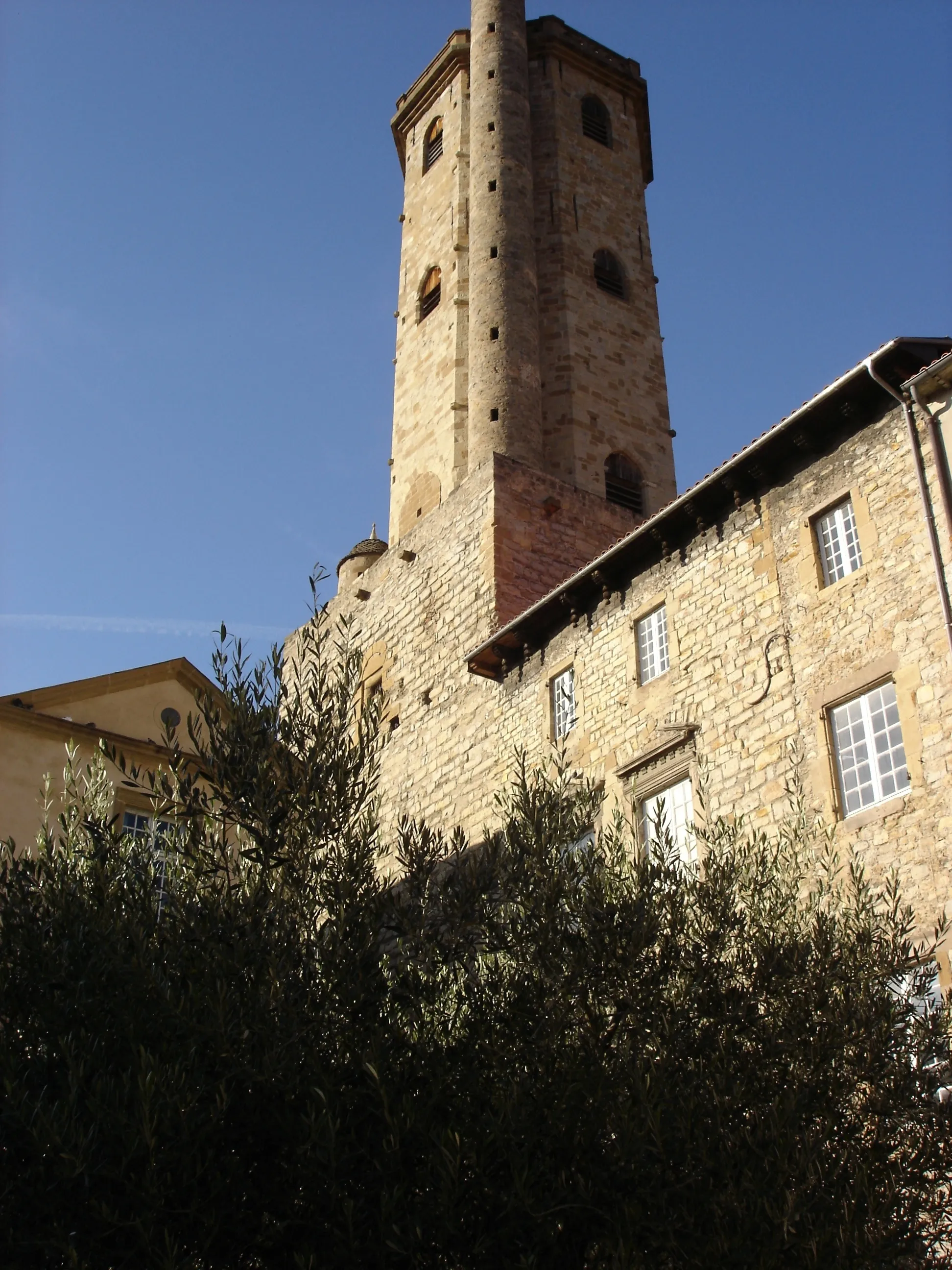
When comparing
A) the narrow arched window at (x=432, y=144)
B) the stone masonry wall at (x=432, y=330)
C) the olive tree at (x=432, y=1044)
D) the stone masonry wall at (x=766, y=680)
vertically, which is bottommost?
the olive tree at (x=432, y=1044)

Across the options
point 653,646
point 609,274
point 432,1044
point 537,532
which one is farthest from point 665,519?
point 609,274

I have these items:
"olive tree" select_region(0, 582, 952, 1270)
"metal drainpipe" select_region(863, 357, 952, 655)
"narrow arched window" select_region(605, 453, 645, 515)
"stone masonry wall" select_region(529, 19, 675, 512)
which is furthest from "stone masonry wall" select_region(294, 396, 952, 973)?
"stone masonry wall" select_region(529, 19, 675, 512)

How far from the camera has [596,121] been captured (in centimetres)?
2762

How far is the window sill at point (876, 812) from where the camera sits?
10.3 m

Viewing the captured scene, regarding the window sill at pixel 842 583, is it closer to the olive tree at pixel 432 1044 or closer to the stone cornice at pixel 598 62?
the olive tree at pixel 432 1044

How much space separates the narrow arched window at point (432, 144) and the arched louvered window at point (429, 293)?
331cm

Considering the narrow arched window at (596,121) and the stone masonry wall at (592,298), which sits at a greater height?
the narrow arched window at (596,121)

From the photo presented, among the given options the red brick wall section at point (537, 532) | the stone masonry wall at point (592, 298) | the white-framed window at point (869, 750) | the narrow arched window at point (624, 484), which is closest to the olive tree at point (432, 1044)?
the white-framed window at point (869, 750)

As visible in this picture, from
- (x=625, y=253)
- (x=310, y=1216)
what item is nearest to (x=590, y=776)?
(x=310, y=1216)

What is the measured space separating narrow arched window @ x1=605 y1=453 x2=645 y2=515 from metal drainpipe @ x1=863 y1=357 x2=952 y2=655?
34.5 ft

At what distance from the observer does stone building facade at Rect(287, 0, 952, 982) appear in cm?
1114

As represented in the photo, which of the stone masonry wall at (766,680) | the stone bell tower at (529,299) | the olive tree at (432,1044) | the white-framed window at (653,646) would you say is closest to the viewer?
the olive tree at (432,1044)

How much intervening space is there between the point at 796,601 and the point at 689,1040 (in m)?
5.51

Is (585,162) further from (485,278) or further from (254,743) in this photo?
(254,743)
